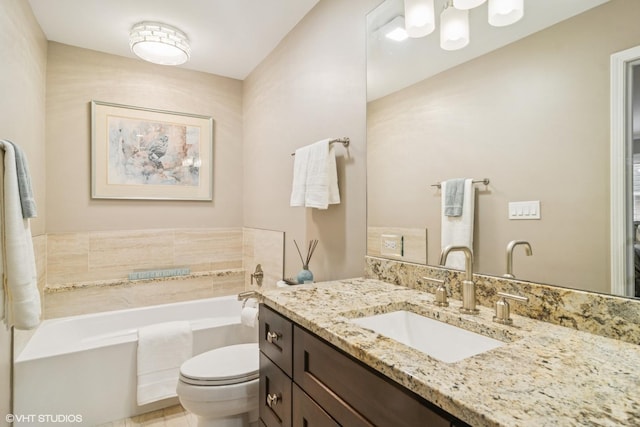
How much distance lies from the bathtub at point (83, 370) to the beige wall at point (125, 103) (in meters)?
0.79

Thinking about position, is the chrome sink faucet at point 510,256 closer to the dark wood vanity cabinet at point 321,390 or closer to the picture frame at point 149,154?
the dark wood vanity cabinet at point 321,390

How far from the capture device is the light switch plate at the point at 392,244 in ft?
4.93

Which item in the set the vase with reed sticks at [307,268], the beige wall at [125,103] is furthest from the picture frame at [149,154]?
the vase with reed sticks at [307,268]

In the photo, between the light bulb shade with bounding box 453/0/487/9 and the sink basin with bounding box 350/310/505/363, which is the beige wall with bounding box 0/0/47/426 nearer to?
the sink basin with bounding box 350/310/505/363

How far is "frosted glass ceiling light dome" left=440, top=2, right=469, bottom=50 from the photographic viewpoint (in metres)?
1.26

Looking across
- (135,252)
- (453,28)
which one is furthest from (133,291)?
(453,28)

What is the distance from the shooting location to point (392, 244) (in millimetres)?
1538

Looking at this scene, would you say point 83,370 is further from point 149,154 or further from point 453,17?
point 453,17

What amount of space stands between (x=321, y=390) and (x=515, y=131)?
1013mm

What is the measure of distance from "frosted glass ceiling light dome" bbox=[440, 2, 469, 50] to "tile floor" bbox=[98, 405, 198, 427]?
8.11 ft

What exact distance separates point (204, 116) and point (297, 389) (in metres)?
2.70

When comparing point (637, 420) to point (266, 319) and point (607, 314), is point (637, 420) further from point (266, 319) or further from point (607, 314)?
point (266, 319)

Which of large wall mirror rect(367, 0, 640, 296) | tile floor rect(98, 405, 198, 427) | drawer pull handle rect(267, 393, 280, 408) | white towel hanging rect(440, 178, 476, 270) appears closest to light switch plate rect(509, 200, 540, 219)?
large wall mirror rect(367, 0, 640, 296)

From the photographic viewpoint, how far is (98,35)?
2418mm
